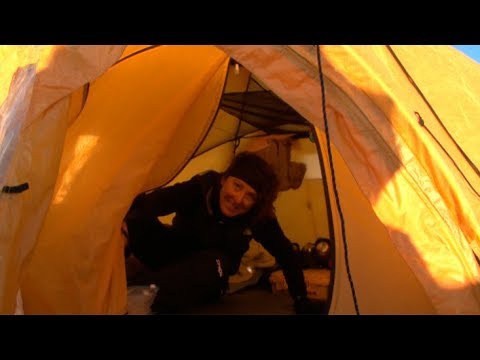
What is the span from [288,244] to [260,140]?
89cm

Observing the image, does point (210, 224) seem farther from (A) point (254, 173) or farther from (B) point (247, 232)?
(A) point (254, 173)

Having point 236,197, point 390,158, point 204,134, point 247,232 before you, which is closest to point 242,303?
point 247,232

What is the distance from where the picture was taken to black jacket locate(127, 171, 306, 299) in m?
1.94

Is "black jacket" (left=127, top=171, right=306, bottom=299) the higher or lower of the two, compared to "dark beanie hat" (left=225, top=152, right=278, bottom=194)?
lower

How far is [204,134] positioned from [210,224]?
0.49 meters

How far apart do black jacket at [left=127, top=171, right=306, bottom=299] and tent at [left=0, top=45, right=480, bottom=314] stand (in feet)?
0.36

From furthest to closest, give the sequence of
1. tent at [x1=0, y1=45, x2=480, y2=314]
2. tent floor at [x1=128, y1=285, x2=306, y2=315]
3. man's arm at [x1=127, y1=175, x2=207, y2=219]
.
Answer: man's arm at [x1=127, y1=175, x2=207, y2=219]
tent floor at [x1=128, y1=285, x2=306, y2=315]
tent at [x1=0, y1=45, x2=480, y2=314]

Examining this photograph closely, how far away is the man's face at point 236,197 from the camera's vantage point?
6.15 feet

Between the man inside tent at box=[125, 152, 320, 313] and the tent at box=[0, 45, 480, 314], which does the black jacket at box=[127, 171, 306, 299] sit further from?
the tent at box=[0, 45, 480, 314]

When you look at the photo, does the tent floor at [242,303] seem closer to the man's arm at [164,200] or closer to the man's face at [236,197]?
the man's arm at [164,200]

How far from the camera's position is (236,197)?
1.88m

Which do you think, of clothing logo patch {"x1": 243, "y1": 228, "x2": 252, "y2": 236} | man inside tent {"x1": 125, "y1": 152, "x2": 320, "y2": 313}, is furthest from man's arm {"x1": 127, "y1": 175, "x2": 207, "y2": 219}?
clothing logo patch {"x1": 243, "y1": 228, "x2": 252, "y2": 236}
